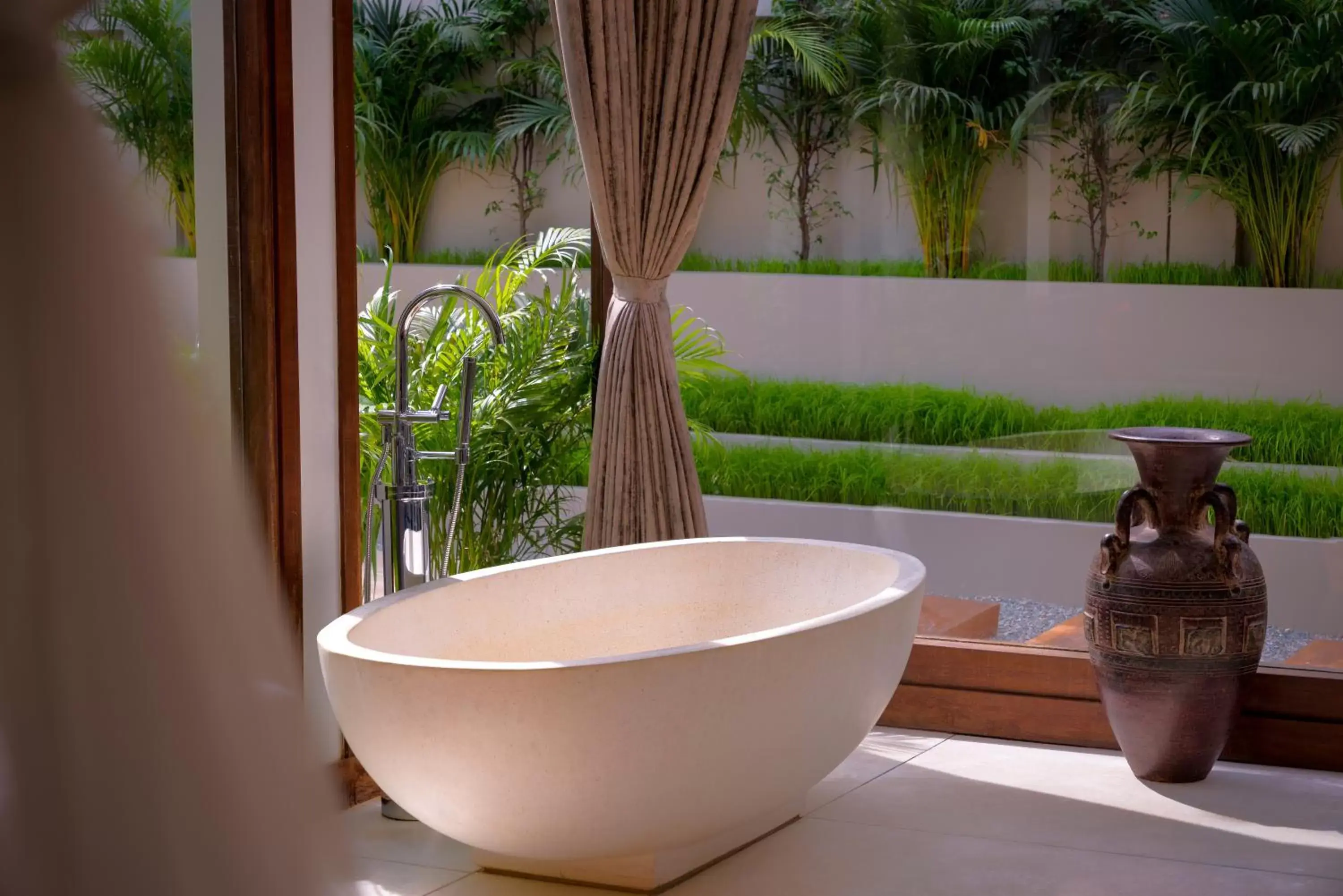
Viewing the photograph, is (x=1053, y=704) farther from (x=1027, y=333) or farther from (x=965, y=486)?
(x=1027, y=333)

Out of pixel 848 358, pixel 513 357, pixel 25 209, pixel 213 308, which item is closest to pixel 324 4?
pixel 213 308

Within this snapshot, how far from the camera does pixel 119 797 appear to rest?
484mm

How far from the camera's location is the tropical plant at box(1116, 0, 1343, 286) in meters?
3.57

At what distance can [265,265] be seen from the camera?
3.13m

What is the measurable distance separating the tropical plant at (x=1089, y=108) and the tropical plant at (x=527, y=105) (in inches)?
52.6

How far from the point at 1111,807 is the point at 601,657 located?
1284 millimetres

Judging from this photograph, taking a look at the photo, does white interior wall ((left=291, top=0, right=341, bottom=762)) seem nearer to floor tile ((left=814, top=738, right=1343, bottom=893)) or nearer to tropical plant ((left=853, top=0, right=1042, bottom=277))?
floor tile ((left=814, top=738, right=1343, bottom=893))

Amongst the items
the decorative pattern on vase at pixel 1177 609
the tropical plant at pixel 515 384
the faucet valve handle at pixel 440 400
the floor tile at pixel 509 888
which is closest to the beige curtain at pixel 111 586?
the floor tile at pixel 509 888

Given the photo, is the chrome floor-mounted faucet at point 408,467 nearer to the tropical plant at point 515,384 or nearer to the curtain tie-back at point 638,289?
the tropical plant at point 515,384

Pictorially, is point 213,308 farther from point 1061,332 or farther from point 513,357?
point 1061,332

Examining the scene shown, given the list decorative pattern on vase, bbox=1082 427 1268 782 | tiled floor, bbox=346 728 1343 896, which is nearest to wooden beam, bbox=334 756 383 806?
tiled floor, bbox=346 728 1343 896

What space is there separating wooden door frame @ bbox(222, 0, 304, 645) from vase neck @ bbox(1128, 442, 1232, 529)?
6.60 ft

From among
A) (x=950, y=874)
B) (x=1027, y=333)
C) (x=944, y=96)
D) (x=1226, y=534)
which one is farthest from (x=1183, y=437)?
(x=950, y=874)

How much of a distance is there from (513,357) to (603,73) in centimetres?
82
